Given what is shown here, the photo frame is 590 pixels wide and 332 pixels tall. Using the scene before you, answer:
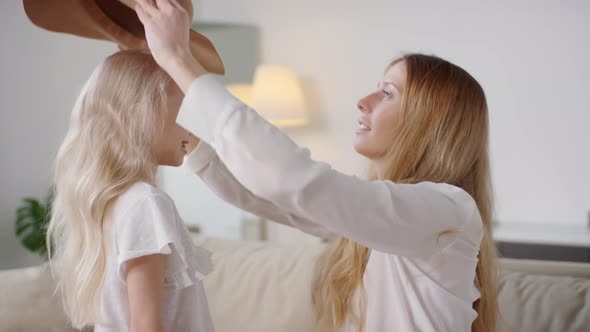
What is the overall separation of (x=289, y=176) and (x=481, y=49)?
336 centimetres

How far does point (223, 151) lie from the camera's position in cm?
93

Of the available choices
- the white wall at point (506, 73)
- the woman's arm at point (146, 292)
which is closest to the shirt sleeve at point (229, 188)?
the woman's arm at point (146, 292)

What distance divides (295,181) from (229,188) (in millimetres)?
634

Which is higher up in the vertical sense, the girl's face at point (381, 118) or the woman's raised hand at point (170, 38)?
the woman's raised hand at point (170, 38)

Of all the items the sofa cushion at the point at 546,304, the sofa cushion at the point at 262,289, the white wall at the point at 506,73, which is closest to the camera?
the sofa cushion at the point at 546,304

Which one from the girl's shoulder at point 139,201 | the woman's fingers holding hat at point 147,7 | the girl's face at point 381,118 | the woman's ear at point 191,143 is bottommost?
the girl's shoulder at point 139,201

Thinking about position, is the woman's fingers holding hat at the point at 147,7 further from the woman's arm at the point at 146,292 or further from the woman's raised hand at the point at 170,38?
the woman's arm at the point at 146,292

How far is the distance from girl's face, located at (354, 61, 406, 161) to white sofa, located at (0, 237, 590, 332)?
58 cm

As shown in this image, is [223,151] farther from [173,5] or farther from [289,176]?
[173,5]

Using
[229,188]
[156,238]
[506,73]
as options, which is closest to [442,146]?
[229,188]

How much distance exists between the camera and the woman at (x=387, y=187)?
92cm

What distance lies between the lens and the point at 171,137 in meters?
1.41

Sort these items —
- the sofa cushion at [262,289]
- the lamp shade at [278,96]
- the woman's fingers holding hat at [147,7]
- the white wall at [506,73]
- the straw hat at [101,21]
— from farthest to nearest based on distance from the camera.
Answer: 1. the lamp shade at [278,96]
2. the white wall at [506,73]
3. the sofa cushion at [262,289]
4. the straw hat at [101,21]
5. the woman's fingers holding hat at [147,7]

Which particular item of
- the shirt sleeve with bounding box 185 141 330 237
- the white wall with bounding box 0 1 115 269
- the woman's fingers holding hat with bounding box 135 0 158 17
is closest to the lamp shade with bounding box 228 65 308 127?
the white wall with bounding box 0 1 115 269
